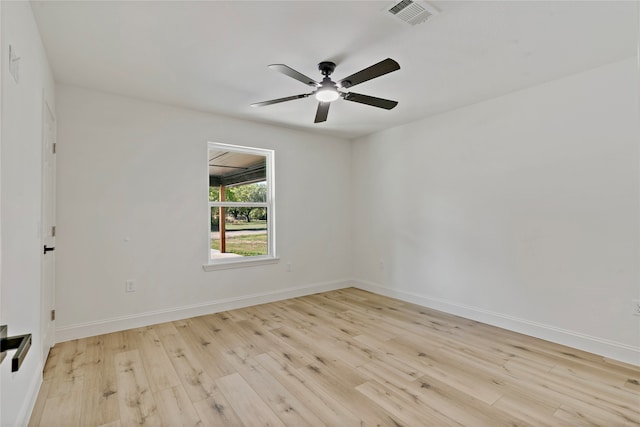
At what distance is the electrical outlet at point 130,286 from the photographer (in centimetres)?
338

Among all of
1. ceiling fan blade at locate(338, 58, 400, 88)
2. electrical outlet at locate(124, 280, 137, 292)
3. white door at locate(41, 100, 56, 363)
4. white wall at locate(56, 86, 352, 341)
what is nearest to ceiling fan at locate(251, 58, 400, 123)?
ceiling fan blade at locate(338, 58, 400, 88)

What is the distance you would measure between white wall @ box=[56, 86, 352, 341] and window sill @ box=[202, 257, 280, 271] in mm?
69

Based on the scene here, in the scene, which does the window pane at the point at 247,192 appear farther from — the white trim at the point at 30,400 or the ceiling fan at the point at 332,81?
the white trim at the point at 30,400

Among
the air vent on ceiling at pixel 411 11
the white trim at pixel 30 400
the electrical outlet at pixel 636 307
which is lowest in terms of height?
the white trim at pixel 30 400

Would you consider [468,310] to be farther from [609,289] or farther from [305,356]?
[305,356]

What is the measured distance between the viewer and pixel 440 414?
1939 mm

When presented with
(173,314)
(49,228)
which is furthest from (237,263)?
(49,228)

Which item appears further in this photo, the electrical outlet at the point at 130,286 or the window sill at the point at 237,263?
the window sill at the point at 237,263

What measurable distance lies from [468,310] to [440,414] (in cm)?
202

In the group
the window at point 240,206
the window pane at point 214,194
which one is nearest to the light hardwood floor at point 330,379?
the window at point 240,206

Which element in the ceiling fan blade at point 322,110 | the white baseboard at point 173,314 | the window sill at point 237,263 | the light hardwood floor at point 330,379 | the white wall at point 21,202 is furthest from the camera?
the window sill at point 237,263

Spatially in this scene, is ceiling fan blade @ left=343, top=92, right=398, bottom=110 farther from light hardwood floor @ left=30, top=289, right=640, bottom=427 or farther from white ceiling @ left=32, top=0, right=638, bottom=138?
light hardwood floor @ left=30, top=289, right=640, bottom=427

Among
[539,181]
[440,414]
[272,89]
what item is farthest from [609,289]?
[272,89]

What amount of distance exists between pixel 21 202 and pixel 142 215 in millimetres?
1772
